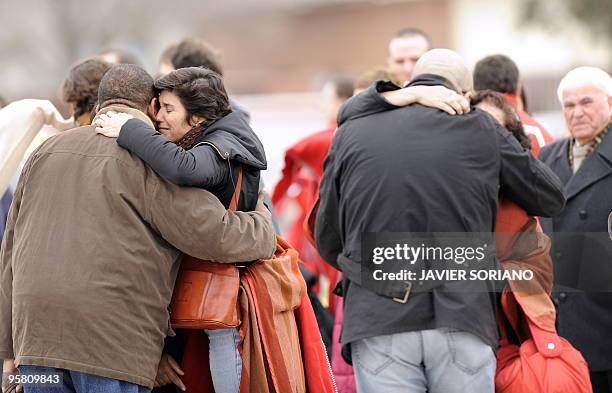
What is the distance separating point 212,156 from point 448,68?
1.08 meters

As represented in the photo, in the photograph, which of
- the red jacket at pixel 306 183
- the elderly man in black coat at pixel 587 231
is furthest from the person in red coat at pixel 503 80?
the red jacket at pixel 306 183

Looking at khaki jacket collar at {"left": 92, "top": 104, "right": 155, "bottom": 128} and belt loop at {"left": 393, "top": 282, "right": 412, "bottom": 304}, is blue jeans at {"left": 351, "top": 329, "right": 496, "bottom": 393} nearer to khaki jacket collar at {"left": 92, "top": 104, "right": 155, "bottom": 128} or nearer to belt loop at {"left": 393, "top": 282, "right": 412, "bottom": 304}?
belt loop at {"left": 393, "top": 282, "right": 412, "bottom": 304}

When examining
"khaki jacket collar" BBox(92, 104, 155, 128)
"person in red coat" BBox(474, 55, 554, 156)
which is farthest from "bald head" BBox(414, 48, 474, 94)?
"person in red coat" BBox(474, 55, 554, 156)

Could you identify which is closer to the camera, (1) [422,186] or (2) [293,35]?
(1) [422,186]

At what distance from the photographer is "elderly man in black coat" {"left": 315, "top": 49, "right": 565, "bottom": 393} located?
13.1 ft

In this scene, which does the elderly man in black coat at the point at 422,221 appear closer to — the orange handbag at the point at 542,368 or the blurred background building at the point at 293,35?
the orange handbag at the point at 542,368

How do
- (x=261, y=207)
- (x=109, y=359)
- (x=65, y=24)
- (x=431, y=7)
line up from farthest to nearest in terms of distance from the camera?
(x=431, y=7), (x=65, y=24), (x=261, y=207), (x=109, y=359)

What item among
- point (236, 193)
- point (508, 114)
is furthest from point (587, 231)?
point (236, 193)

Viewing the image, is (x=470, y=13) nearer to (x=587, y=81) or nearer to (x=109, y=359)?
(x=587, y=81)

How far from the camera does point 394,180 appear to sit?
4066 millimetres

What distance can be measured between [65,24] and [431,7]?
1208cm

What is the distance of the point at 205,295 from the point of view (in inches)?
164

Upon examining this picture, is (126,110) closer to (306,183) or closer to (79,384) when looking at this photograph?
(79,384)

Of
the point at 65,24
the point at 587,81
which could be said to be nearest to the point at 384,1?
the point at 65,24
